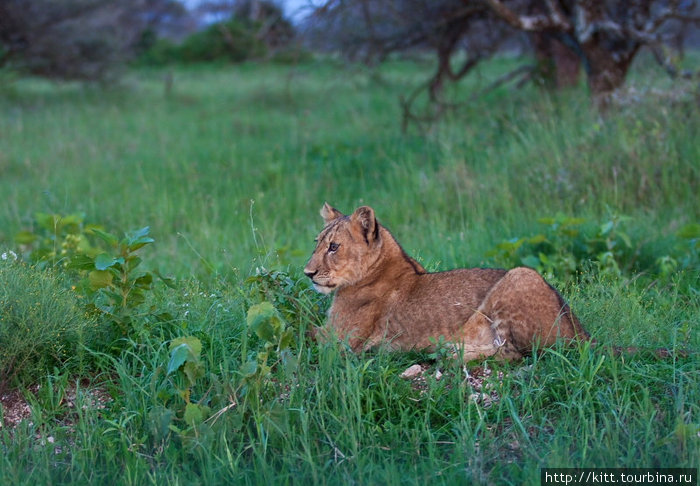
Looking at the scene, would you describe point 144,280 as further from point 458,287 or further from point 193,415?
point 458,287

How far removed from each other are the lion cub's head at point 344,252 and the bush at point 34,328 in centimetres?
138

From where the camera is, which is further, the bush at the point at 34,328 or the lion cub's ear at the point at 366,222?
the lion cub's ear at the point at 366,222

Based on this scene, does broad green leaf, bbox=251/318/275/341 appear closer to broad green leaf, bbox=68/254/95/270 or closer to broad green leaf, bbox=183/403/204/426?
broad green leaf, bbox=183/403/204/426

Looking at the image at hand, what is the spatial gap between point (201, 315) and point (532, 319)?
6.71 ft

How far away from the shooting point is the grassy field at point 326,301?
3.81m

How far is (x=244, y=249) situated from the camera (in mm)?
7496

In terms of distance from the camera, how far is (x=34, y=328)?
445 cm

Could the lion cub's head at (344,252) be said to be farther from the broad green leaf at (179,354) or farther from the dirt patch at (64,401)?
the dirt patch at (64,401)

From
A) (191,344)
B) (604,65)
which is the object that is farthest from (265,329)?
(604,65)

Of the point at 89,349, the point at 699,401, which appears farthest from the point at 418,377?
the point at 89,349

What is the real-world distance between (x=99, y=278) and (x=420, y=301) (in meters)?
1.92

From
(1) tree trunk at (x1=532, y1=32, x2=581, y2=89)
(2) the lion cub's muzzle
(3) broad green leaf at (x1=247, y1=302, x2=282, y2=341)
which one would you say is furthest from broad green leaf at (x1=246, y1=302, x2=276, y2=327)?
(1) tree trunk at (x1=532, y1=32, x2=581, y2=89)

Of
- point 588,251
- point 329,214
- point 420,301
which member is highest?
point 329,214

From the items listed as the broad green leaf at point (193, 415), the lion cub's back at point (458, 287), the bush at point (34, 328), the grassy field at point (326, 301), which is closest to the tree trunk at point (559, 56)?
the grassy field at point (326, 301)
